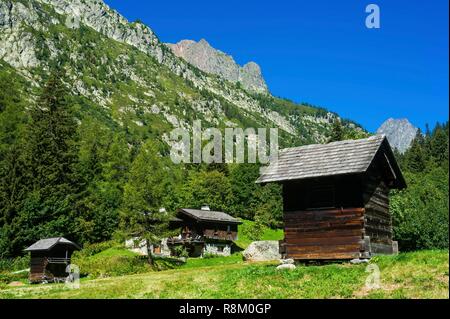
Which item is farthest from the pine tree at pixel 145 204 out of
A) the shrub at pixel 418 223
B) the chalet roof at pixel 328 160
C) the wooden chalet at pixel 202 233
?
the chalet roof at pixel 328 160

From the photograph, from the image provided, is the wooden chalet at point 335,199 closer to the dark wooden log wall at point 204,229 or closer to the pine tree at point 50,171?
the pine tree at point 50,171

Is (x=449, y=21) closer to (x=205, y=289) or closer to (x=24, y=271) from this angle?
Result: (x=205, y=289)

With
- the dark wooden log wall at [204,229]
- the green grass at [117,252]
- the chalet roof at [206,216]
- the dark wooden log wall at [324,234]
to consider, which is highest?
the chalet roof at [206,216]

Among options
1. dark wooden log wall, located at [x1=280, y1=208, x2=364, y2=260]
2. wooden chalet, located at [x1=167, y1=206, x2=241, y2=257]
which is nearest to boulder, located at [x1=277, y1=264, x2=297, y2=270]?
dark wooden log wall, located at [x1=280, y1=208, x2=364, y2=260]

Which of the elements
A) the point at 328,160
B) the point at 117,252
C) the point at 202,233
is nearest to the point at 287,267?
the point at 328,160

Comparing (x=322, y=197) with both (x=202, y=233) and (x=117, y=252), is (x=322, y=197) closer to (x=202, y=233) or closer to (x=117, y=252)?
(x=117, y=252)

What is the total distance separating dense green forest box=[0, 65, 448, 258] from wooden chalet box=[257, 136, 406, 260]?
19942 millimetres

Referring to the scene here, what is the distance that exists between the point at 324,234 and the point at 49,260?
24605 millimetres

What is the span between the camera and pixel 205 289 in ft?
71.3

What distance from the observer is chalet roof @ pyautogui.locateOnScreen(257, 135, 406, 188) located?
26281mm

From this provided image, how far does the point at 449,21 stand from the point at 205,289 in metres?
15.1

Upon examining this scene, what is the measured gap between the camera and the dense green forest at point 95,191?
4962cm

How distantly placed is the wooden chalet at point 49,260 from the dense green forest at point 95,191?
7.76 m

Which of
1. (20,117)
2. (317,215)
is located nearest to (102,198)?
(20,117)
